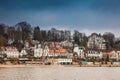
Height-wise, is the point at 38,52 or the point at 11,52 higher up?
the point at 38,52

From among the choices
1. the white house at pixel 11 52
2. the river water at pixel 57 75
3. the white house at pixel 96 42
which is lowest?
the river water at pixel 57 75

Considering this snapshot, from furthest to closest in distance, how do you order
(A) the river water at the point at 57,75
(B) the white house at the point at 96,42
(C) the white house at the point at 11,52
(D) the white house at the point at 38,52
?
1. (B) the white house at the point at 96,42
2. (D) the white house at the point at 38,52
3. (C) the white house at the point at 11,52
4. (A) the river water at the point at 57,75

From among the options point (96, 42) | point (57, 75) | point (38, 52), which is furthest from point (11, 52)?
point (57, 75)

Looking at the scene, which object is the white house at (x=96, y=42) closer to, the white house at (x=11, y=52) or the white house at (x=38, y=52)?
the white house at (x=38, y=52)

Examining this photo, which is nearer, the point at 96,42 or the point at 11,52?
the point at 11,52

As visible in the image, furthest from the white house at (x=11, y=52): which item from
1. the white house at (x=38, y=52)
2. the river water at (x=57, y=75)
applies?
the river water at (x=57, y=75)

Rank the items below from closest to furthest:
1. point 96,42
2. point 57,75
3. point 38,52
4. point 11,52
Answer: point 57,75 < point 11,52 < point 38,52 < point 96,42

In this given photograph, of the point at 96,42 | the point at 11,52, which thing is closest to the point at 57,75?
the point at 11,52

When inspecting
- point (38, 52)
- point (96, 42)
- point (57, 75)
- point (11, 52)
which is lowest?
point (57, 75)

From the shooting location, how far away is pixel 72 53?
5197 inches

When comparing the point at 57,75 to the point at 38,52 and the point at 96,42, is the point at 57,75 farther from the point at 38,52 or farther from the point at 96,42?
the point at 96,42

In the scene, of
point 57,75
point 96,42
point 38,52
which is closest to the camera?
point 57,75

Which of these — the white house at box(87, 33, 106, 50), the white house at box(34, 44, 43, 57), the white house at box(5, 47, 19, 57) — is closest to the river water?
the white house at box(5, 47, 19, 57)

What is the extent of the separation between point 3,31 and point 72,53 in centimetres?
3311
